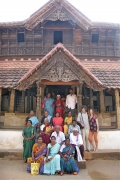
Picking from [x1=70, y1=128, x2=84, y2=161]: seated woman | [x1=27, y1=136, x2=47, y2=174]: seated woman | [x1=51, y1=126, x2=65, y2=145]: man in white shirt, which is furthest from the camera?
[x1=51, y1=126, x2=65, y2=145]: man in white shirt

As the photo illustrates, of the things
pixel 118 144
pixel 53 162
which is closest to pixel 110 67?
pixel 118 144

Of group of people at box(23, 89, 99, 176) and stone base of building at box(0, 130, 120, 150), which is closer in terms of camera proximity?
group of people at box(23, 89, 99, 176)

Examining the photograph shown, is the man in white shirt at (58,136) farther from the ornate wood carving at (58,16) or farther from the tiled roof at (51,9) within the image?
the ornate wood carving at (58,16)

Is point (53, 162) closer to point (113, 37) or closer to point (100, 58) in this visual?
point (100, 58)

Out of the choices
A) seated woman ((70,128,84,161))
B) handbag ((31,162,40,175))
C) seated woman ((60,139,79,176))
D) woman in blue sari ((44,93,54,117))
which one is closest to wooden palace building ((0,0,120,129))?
woman in blue sari ((44,93,54,117))

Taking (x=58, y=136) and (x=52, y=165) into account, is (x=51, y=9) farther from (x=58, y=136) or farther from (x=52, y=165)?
(x=52, y=165)

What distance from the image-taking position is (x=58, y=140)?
7.62 metres

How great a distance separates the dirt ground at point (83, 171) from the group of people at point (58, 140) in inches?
10.7

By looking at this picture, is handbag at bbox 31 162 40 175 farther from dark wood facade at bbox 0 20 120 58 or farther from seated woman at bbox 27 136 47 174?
dark wood facade at bbox 0 20 120 58

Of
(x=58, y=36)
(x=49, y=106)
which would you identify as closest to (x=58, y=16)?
(x=58, y=36)

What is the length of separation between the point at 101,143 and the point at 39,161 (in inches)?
143

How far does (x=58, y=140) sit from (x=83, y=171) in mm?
1375

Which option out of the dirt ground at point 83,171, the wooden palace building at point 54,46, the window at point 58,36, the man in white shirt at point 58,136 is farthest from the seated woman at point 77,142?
the window at point 58,36

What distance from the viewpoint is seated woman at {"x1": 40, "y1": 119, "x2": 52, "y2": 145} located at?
7859 millimetres
